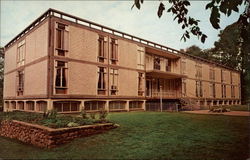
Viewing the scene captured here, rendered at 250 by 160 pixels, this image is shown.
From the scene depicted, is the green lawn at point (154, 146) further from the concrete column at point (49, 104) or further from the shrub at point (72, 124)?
the concrete column at point (49, 104)

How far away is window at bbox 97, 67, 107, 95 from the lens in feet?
45.6

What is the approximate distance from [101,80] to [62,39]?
3.86 metres

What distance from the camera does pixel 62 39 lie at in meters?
11.8

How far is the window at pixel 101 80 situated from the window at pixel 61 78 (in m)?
2.66

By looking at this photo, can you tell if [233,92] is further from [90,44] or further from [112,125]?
[112,125]

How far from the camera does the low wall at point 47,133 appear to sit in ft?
19.5

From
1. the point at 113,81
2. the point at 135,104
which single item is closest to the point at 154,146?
the point at 113,81

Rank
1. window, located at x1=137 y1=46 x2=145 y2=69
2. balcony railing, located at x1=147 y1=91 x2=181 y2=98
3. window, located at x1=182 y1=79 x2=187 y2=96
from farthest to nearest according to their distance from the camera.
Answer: window, located at x1=182 y1=79 x2=187 y2=96, balcony railing, located at x1=147 y1=91 x2=181 y2=98, window, located at x1=137 y1=46 x2=145 y2=69

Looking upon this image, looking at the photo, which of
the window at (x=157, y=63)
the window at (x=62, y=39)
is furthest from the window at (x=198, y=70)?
the window at (x=62, y=39)

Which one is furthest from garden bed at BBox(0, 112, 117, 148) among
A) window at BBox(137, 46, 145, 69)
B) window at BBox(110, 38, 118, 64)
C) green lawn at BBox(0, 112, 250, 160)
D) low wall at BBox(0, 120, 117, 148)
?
window at BBox(137, 46, 145, 69)

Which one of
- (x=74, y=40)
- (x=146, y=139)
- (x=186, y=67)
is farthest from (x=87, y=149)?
(x=186, y=67)

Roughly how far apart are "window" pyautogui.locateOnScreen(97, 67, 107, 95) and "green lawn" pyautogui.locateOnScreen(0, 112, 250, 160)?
21.3 feet

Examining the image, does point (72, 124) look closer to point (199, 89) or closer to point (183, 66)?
point (183, 66)

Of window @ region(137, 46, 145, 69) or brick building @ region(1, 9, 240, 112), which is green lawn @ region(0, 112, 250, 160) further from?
window @ region(137, 46, 145, 69)
